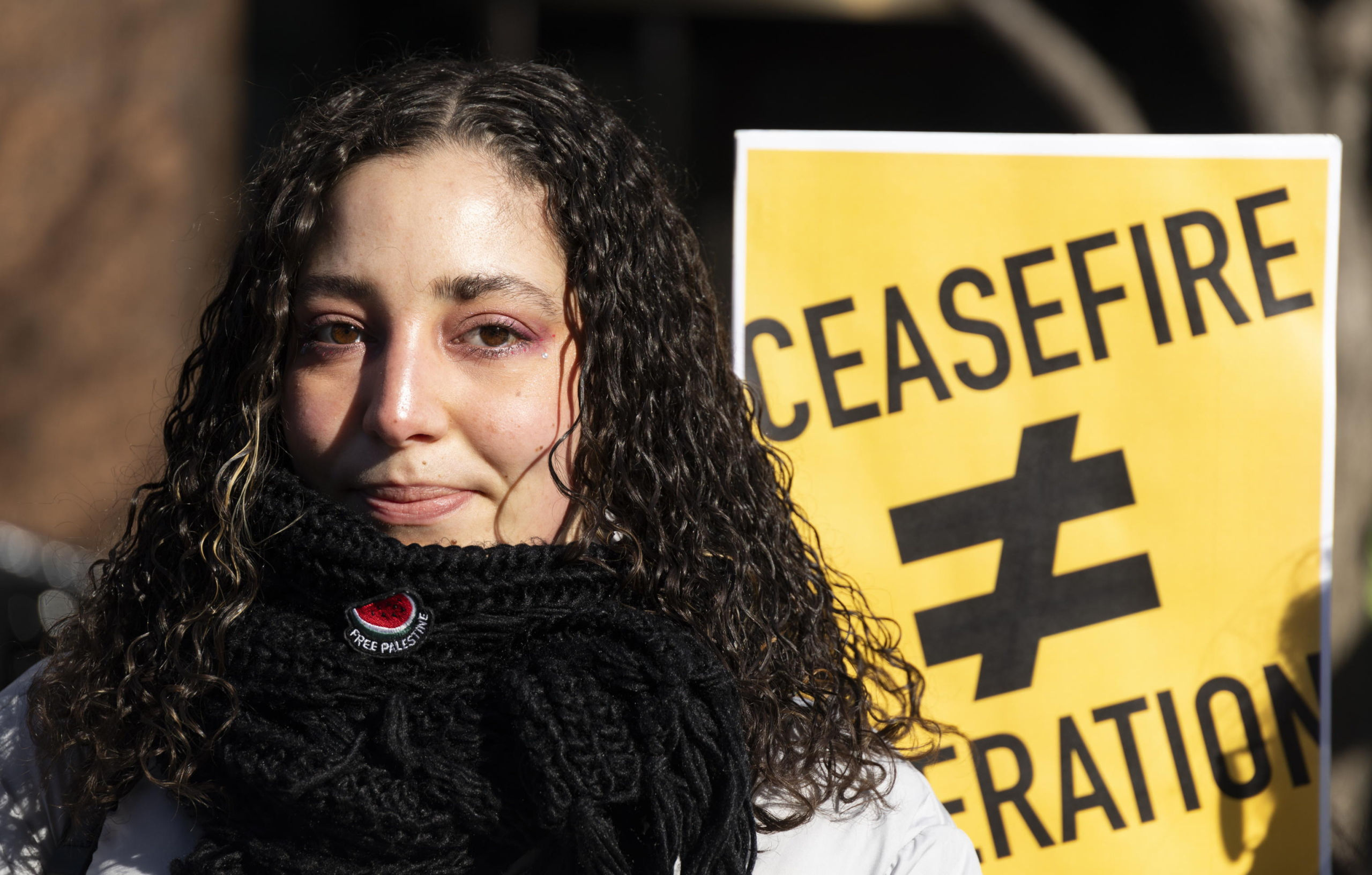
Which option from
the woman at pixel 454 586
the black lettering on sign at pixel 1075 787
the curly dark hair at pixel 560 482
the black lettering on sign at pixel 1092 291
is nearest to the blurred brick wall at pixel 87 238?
the curly dark hair at pixel 560 482

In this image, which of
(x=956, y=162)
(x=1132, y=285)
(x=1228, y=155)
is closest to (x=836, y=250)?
(x=956, y=162)

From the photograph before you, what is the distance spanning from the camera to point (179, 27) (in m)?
5.87

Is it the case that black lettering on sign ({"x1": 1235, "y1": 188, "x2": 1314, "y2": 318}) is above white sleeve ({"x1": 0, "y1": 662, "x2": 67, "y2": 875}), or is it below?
above

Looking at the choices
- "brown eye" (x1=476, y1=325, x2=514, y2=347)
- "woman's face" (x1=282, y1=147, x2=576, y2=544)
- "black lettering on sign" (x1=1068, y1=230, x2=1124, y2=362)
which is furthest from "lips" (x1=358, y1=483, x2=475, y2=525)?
"black lettering on sign" (x1=1068, y1=230, x2=1124, y2=362)

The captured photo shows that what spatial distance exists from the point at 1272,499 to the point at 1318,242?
0.47 meters

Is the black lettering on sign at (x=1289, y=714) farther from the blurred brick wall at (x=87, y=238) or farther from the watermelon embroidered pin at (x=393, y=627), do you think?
the blurred brick wall at (x=87, y=238)

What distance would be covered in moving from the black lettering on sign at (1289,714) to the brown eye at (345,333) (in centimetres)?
165

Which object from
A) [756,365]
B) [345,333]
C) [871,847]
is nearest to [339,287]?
[345,333]

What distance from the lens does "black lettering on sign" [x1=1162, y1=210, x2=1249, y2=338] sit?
218cm

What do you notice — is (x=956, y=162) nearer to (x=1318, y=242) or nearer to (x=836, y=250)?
(x=836, y=250)

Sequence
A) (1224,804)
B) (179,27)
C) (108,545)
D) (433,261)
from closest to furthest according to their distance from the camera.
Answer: (433,261) → (1224,804) → (108,545) → (179,27)

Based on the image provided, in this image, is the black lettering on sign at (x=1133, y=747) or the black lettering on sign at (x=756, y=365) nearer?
the black lettering on sign at (x=1133, y=747)

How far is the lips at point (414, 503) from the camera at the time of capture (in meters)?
1.71

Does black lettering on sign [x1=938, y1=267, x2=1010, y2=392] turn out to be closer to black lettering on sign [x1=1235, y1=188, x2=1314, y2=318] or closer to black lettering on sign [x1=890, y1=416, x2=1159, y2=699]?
black lettering on sign [x1=890, y1=416, x2=1159, y2=699]
